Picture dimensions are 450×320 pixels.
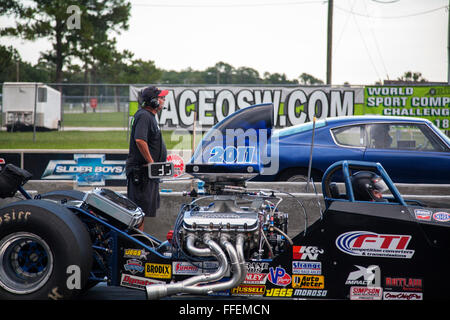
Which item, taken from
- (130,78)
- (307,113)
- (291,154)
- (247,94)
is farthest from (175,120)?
(130,78)

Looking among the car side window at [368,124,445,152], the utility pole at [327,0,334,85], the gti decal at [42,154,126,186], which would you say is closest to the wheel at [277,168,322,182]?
the car side window at [368,124,445,152]

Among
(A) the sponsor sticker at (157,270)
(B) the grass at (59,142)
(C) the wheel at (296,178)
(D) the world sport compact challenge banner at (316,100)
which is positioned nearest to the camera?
(A) the sponsor sticker at (157,270)

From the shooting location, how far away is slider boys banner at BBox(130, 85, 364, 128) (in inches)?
555

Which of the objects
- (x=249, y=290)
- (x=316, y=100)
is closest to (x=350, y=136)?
(x=249, y=290)

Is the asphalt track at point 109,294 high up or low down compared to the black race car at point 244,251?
down

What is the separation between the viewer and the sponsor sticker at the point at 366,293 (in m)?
3.77

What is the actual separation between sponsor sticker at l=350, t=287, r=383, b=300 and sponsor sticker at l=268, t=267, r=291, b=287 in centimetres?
46

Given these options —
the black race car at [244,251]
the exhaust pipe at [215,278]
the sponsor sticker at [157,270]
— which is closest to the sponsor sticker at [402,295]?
the black race car at [244,251]

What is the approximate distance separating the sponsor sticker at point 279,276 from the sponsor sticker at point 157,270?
2.55ft

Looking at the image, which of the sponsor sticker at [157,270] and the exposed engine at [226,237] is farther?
the sponsor sticker at [157,270]

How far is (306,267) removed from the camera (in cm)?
381

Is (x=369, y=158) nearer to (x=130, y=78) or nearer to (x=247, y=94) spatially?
(x=247, y=94)

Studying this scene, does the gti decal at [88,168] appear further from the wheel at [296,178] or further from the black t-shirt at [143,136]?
the black t-shirt at [143,136]

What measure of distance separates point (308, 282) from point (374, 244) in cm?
55
